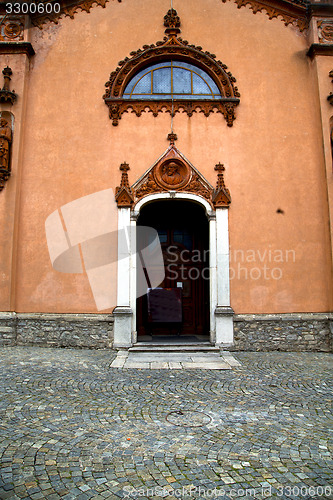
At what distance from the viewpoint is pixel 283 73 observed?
29.2 feet

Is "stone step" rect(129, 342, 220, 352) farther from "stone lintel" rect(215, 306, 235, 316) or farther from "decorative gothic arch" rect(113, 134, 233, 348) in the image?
"stone lintel" rect(215, 306, 235, 316)

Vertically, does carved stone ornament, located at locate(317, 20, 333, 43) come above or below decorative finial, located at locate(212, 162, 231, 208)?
above

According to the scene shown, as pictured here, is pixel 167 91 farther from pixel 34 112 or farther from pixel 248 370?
pixel 248 370

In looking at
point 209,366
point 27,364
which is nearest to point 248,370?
point 209,366

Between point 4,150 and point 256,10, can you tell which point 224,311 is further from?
point 256,10

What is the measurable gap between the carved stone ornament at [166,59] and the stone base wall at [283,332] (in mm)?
5077

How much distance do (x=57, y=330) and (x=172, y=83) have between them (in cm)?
713

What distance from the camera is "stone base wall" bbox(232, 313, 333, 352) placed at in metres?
7.89

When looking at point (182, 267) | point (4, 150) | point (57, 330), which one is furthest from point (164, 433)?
point (4, 150)

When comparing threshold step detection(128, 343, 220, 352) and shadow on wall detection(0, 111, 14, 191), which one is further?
shadow on wall detection(0, 111, 14, 191)

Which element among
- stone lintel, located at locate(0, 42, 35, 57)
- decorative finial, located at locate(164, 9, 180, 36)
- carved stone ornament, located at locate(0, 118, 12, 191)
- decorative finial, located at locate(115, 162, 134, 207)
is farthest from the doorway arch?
stone lintel, located at locate(0, 42, 35, 57)

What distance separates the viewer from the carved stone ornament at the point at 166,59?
8742 millimetres

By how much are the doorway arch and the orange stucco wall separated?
0.90 ft

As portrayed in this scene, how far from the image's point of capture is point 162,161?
853 cm
